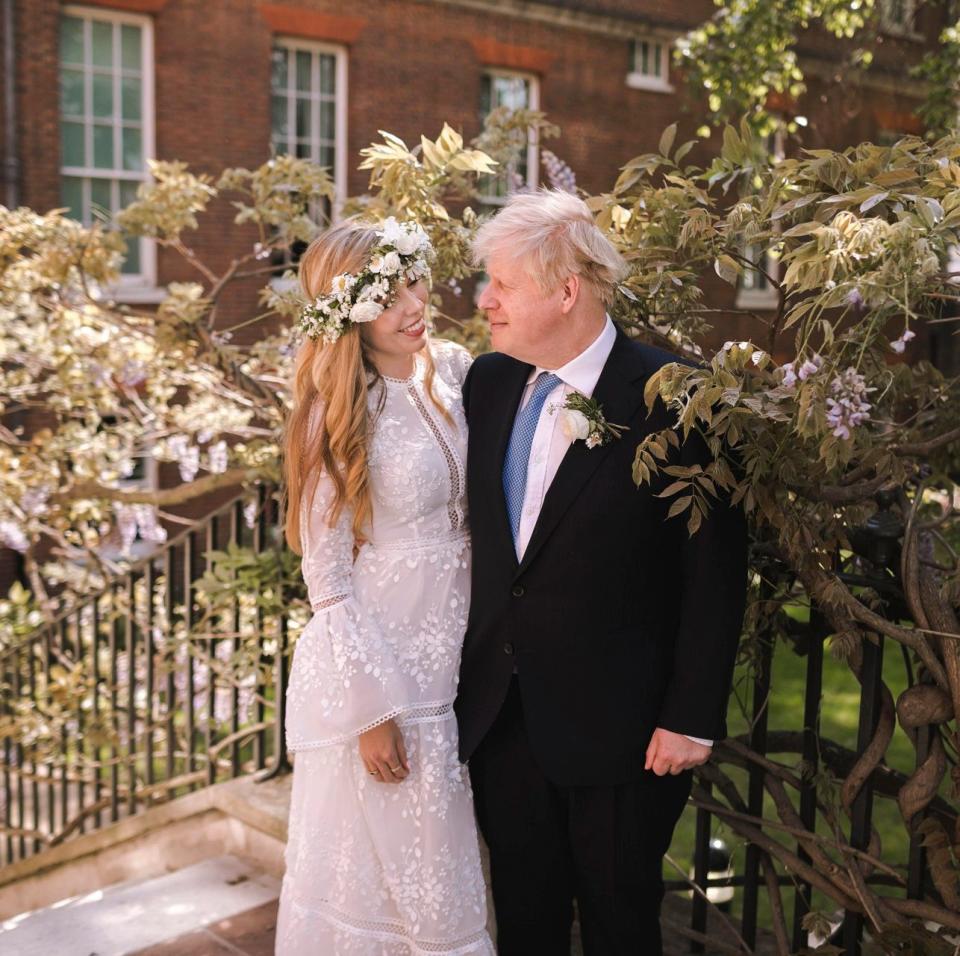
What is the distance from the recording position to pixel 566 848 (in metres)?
2.69

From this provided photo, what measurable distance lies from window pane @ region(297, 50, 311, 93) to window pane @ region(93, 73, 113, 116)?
2207mm

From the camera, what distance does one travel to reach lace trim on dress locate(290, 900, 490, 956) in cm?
276

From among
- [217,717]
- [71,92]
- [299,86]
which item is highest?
[299,86]

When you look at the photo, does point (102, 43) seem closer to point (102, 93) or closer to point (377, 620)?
point (102, 93)

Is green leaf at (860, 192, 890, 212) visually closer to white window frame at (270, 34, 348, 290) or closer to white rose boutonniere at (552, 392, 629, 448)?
white rose boutonniere at (552, 392, 629, 448)

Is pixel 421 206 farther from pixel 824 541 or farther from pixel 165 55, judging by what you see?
pixel 165 55

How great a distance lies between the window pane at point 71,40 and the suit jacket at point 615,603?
Result: 431 inches

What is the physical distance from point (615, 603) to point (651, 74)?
15096 millimetres

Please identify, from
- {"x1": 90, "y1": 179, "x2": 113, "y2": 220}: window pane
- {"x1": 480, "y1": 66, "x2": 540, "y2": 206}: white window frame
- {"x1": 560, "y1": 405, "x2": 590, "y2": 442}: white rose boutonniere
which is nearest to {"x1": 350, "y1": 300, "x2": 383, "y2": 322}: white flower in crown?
{"x1": 560, "y1": 405, "x2": 590, "y2": 442}: white rose boutonniere

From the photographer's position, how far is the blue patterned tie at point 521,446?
2.64m

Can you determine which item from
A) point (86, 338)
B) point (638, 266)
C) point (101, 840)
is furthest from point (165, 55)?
point (638, 266)

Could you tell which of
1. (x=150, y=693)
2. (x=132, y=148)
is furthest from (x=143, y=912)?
(x=132, y=148)

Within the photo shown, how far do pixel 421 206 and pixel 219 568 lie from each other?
160 centimetres

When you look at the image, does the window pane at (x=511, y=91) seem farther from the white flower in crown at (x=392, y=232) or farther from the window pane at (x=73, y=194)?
the white flower in crown at (x=392, y=232)
